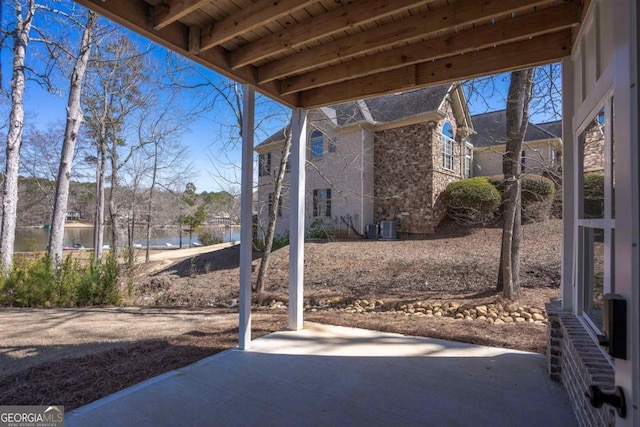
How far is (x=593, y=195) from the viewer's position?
230cm

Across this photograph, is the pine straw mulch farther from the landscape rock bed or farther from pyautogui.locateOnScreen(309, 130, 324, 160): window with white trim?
pyautogui.locateOnScreen(309, 130, 324, 160): window with white trim

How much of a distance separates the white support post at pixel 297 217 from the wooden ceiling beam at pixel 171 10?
1.84 m

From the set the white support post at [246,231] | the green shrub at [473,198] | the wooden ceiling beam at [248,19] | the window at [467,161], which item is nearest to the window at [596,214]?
the wooden ceiling beam at [248,19]

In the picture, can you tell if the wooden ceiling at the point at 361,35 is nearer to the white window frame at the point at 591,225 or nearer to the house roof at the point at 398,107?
the white window frame at the point at 591,225

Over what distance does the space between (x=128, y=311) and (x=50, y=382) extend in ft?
11.8

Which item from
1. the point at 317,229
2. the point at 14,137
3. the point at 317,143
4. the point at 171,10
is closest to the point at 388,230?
the point at 317,229

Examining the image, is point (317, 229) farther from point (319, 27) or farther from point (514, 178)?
point (319, 27)

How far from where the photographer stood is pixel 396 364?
320cm

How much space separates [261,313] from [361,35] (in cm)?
454

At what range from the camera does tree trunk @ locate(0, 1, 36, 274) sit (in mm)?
8992

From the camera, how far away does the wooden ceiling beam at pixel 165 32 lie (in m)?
2.46

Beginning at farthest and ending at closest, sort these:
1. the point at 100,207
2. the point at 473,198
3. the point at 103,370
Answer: the point at 100,207
the point at 473,198
the point at 103,370

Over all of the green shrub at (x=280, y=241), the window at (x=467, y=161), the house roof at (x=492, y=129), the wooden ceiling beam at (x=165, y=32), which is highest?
the house roof at (x=492, y=129)

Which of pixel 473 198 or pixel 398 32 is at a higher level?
pixel 398 32
